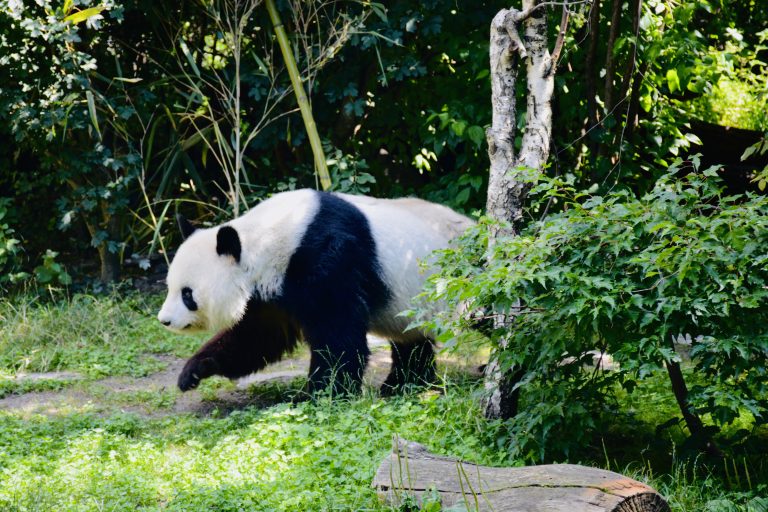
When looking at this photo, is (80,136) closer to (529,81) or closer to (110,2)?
(110,2)

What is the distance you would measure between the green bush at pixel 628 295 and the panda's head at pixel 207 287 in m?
1.71

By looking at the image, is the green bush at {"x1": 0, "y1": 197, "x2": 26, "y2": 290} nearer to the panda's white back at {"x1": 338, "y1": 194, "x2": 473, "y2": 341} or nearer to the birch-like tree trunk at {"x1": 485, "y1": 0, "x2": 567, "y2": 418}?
the panda's white back at {"x1": 338, "y1": 194, "x2": 473, "y2": 341}

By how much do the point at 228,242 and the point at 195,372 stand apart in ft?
3.25

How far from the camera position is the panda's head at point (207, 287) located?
18.0 feet

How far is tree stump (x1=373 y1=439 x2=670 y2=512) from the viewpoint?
310cm

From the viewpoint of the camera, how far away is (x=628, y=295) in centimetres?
380

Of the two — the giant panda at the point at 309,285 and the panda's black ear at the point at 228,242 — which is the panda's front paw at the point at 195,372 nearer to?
the giant panda at the point at 309,285

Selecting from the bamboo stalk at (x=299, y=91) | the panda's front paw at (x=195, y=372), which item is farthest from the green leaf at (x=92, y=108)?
the panda's front paw at (x=195, y=372)

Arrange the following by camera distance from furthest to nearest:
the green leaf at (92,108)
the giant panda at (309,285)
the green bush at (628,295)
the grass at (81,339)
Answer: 1. the green leaf at (92,108)
2. the grass at (81,339)
3. the giant panda at (309,285)
4. the green bush at (628,295)

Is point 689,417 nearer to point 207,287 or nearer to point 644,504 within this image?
point 644,504

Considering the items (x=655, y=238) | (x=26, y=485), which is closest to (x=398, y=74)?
(x=655, y=238)

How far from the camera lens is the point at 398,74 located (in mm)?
7957


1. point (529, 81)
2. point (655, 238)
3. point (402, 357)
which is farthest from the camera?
point (402, 357)

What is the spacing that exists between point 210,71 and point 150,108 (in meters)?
0.72
